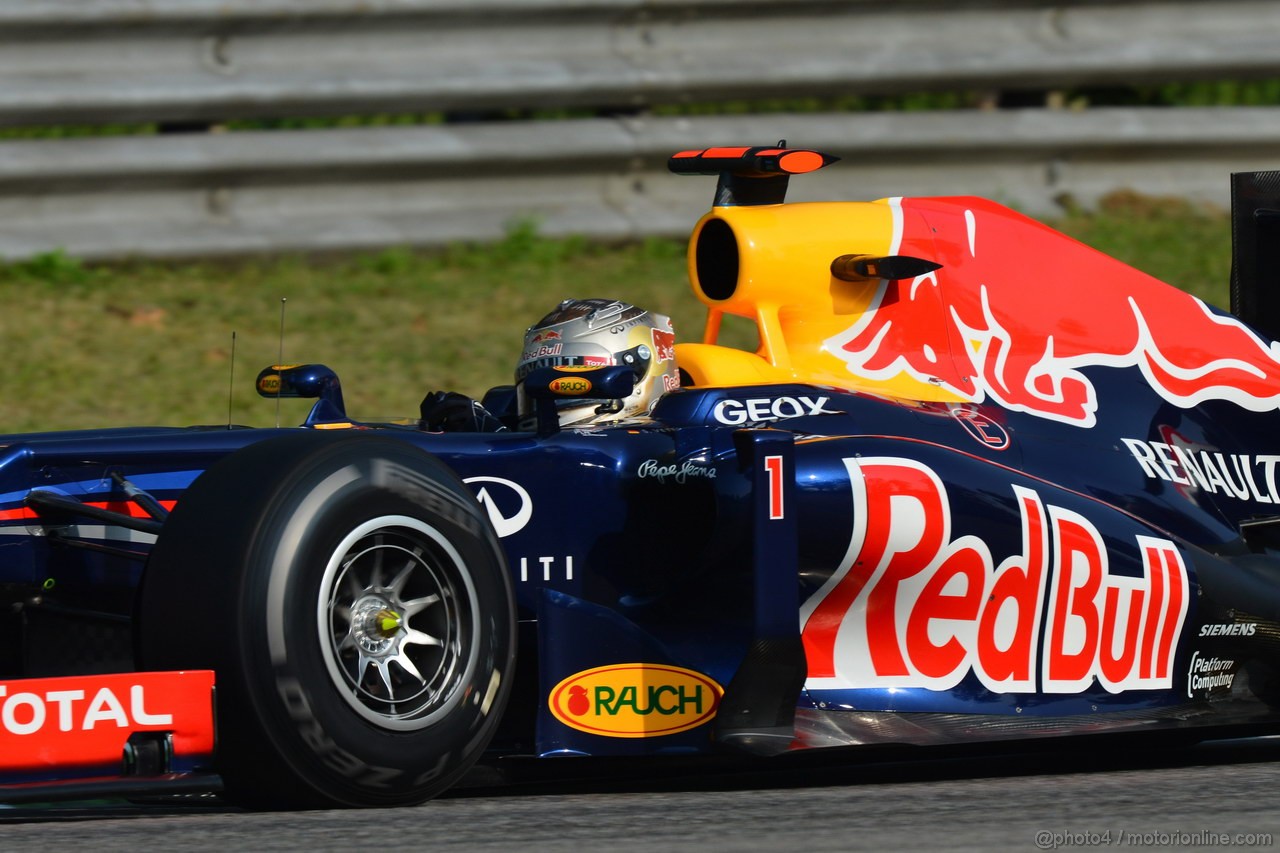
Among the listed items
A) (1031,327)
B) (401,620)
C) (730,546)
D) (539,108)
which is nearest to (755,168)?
(1031,327)

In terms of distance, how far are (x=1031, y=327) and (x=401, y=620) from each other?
7.32 ft

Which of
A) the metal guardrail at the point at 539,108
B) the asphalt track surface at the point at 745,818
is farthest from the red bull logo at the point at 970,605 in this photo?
the metal guardrail at the point at 539,108

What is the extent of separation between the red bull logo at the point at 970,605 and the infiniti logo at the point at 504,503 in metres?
0.67

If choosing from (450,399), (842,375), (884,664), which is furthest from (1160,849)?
(450,399)

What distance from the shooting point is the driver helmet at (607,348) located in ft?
16.1

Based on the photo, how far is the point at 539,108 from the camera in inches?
325

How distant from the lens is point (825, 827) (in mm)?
3559

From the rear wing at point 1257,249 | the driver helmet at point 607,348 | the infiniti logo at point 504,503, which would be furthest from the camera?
the rear wing at point 1257,249

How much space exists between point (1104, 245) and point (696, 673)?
515 centimetres

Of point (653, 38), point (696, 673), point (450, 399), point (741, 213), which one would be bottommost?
point (696, 673)

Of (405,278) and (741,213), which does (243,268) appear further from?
(741,213)

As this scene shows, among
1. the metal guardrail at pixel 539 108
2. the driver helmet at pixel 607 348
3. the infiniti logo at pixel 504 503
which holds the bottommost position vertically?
the infiniti logo at pixel 504 503

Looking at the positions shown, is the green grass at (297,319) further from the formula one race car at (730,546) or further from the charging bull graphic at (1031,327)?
the charging bull graphic at (1031,327)

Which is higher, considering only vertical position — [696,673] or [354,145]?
[354,145]
